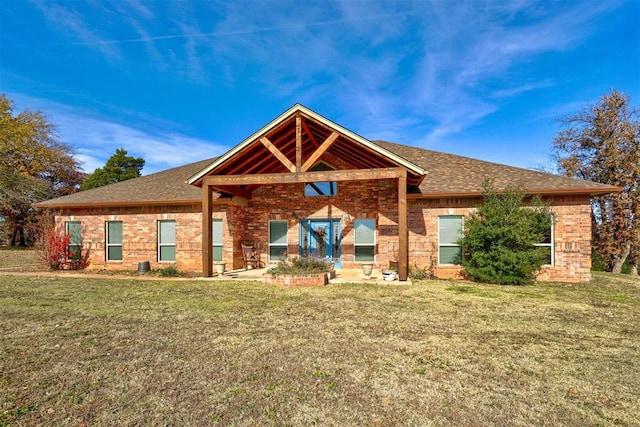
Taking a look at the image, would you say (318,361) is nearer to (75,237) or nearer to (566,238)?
(566,238)

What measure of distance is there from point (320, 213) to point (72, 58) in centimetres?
1279

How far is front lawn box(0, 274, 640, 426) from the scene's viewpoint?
2.94 metres

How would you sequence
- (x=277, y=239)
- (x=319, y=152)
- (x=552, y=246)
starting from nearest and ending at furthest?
(x=319, y=152) < (x=552, y=246) < (x=277, y=239)

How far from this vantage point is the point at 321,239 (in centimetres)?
1330

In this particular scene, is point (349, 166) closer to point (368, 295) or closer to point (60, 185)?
point (368, 295)

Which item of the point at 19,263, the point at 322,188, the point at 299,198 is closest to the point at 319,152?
the point at 322,188

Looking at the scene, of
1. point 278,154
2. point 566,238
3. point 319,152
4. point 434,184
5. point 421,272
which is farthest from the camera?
point 434,184

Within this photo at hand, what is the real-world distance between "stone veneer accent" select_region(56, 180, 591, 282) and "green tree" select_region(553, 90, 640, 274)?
10.0 meters

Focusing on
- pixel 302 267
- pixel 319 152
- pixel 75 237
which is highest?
pixel 319 152

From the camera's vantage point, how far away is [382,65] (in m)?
15.1

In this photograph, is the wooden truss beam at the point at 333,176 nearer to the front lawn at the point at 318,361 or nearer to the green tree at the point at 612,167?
the front lawn at the point at 318,361

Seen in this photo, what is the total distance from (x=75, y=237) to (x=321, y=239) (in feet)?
35.5

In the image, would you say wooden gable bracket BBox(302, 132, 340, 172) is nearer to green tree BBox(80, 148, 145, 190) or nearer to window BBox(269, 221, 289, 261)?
window BBox(269, 221, 289, 261)

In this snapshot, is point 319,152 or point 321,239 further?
point 321,239
